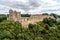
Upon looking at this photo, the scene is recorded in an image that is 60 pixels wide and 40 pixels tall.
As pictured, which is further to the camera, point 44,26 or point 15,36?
point 44,26

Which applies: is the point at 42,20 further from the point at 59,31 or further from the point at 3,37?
the point at 3,37

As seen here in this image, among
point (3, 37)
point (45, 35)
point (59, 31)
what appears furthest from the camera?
point (59, 31)

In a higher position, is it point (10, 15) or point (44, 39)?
point (10, 15)

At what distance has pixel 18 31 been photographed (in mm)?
23281

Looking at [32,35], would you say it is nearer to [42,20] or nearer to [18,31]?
[18,31]

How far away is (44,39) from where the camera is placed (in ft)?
76.0

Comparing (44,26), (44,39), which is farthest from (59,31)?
(44,39)

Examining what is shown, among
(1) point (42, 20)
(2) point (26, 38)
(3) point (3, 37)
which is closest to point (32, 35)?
(2) point (26, 38)

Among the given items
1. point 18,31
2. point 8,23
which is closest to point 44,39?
point 18,31

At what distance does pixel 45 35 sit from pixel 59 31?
9.23 ft

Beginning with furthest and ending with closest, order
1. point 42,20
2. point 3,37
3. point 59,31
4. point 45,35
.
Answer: point 42,20 < point 59,31 < point 45,35 < point 3,37

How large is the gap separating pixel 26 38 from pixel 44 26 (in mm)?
5202

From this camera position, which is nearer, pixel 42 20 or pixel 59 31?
pixel 59 31

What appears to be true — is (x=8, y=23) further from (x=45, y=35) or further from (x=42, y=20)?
(x=42, y=20)
